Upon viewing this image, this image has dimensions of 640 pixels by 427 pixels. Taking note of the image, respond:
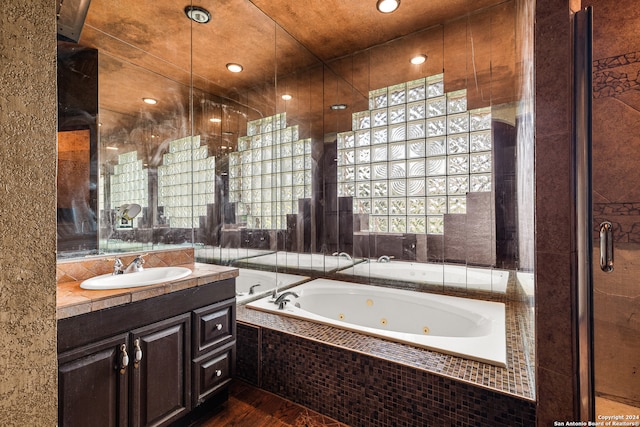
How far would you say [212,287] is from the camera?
71.4 inches

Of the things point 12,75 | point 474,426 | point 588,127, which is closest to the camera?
point 12,75

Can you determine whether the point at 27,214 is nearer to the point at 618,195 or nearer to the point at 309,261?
the point at 618,195

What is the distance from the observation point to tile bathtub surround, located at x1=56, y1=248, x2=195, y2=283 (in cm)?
156

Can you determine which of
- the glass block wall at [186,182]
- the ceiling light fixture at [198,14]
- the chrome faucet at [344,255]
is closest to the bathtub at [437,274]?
the chrome faucet at [344,255]

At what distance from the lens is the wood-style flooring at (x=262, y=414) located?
1.74 m

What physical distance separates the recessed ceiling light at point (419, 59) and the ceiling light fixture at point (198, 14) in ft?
5.95

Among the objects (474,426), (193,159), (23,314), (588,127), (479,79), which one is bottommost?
(474,426)

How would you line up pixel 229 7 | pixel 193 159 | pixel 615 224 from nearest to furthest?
1. pixel 615 224
2. pixel 229 7
3. pixel 193 159

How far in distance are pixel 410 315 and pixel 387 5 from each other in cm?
253

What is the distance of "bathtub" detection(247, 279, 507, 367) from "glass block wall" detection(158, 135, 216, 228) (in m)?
0.94

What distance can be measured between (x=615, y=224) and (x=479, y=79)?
1542 mm

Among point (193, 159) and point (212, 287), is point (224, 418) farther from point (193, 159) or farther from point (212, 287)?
point (193, 159)

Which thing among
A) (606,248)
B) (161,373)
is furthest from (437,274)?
(161,373)

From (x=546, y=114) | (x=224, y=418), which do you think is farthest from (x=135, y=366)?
(x=546, y=114)
